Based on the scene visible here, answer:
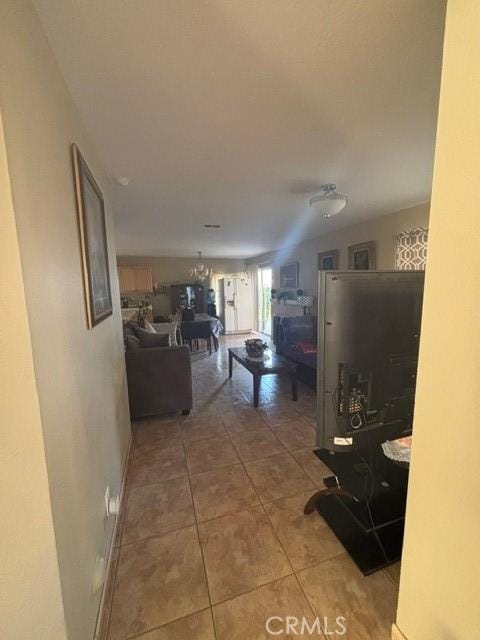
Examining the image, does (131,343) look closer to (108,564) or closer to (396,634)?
(108,564)

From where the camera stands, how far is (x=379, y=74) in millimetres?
1062

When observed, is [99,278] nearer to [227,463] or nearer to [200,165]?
[200,165]

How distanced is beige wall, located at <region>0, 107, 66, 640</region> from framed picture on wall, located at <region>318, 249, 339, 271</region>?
13.0 feet

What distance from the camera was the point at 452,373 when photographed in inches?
29.7

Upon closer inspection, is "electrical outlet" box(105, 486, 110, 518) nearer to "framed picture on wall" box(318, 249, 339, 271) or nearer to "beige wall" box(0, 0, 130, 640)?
"beige wall" box(0, 0, 130, 640)

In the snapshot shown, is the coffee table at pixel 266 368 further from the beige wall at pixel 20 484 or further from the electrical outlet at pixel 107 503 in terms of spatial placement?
the beige wall at pixel 20 484

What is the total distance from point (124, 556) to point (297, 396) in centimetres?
238

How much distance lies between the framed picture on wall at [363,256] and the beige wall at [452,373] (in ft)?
9.08

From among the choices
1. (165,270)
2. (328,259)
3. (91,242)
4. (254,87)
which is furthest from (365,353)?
(165,270)

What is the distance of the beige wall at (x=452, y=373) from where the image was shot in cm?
67

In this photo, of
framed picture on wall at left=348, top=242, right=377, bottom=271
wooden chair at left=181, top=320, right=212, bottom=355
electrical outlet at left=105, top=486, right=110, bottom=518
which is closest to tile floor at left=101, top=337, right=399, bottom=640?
electrical outlet at left=105, top=486, right=110, bottom=518

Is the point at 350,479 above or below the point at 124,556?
above

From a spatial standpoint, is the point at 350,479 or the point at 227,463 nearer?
the point at 350,479

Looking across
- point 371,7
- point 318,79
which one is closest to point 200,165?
point 318,79
